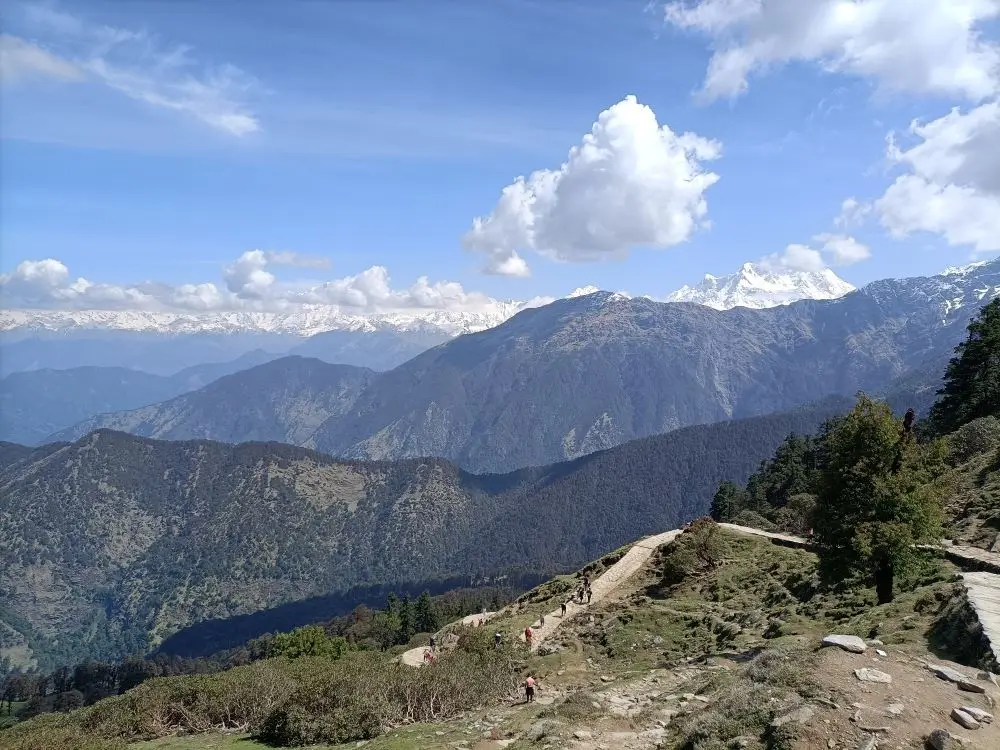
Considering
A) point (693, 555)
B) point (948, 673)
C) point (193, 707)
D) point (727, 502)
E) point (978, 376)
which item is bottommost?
point (727, 502)

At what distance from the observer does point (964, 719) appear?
13.0 meters

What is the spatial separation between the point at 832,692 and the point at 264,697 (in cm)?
2145

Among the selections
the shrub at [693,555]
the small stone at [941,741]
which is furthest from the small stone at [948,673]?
the shrub at [693,555]

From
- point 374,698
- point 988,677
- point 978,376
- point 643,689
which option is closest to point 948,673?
point 988,677

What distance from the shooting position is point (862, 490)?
23859 mm

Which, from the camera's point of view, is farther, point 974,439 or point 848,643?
point 974,439

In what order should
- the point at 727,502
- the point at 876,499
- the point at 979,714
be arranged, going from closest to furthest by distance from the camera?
1. the point at 979,714
2. the point at 876,499
3. the point at 727,502

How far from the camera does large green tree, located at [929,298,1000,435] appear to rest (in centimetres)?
6694

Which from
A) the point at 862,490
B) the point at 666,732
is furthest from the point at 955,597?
the point at 666,732

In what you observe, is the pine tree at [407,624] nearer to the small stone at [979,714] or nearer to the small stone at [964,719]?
the small stone at [979,714]

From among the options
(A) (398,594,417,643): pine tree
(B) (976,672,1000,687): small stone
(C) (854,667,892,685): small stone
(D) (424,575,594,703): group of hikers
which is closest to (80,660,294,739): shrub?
(D) (424,575,594,703): group of hikers

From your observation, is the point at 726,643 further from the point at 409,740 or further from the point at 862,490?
the point at 409,740

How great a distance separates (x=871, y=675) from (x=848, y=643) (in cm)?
241

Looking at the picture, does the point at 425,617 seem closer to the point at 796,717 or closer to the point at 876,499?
the point at 876,499
